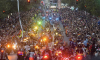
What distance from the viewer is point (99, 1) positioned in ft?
91.7

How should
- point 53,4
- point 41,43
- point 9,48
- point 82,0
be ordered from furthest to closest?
point 53,4 < point 82,0 < point 41,43 < point 9,48

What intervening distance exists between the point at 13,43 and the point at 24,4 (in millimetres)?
28020

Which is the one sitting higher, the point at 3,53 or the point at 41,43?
the point at 3,53

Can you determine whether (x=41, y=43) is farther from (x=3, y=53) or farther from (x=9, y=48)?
(x=3, y=53)

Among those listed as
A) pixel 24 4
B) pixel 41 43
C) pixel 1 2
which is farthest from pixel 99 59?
pixel 24 4

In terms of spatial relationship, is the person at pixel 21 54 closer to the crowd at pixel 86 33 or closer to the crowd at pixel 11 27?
the crowd at pixel 86 33

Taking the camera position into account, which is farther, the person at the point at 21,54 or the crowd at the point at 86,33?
the crowd at the point at 86,33

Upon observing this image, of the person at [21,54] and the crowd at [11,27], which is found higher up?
the person at [21,54]

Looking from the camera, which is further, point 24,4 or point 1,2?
point 24,4

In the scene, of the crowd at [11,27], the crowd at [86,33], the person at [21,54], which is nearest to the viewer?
the person at [21,54]

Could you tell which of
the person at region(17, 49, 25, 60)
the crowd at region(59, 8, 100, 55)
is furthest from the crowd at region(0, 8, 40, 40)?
the crowd at region(59, 8, 100, 55)

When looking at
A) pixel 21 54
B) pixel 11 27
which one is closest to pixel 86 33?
pixel 21 54

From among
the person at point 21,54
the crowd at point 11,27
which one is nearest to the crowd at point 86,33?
the person at point 21,54

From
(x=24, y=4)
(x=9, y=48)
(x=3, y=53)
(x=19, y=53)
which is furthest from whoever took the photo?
(x=24, y=4)
